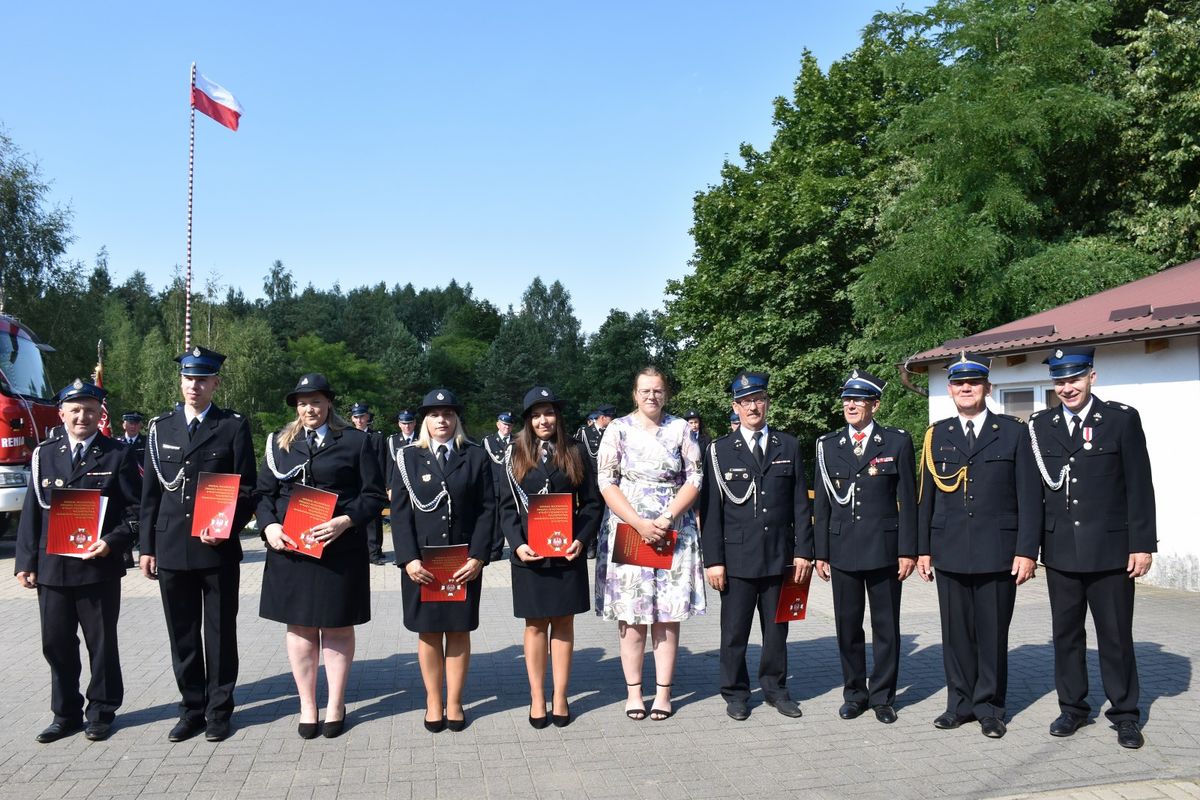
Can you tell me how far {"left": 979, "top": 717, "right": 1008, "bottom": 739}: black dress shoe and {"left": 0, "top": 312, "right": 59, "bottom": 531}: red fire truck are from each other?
42.0ft

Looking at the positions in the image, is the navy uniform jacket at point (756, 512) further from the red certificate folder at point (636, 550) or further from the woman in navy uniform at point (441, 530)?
the woman in navy uniform at point (441, 530)

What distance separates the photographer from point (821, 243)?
25906 mm

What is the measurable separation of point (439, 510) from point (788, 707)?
96.1 inches

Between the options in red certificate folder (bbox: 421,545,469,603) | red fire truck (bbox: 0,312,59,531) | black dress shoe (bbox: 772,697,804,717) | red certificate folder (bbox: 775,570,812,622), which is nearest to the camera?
red certificate folder (bbox: 421,545,469,603)

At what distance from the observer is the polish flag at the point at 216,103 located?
66.5 feet

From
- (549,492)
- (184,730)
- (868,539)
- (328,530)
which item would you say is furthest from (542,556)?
(184,730)

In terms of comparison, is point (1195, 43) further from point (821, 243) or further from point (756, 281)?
point (756, 281)

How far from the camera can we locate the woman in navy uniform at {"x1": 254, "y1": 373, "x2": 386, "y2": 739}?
5.25 m

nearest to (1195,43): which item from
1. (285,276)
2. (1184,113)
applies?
(1184,113)

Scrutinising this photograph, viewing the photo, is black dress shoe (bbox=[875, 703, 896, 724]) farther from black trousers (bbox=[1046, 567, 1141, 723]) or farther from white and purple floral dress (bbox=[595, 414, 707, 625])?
white and purple floral dress (bbox=[595, 414, 707, 625])

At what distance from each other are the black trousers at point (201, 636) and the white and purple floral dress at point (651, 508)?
218 centimetres

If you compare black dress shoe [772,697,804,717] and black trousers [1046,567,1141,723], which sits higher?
black trousers [1046,567,1141,723]

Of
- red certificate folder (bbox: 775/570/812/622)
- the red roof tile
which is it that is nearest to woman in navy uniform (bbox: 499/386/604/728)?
red certificate folder (bbox: 775/570/812/622)

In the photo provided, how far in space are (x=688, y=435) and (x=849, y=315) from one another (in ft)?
75.3
